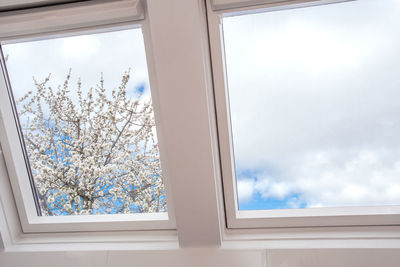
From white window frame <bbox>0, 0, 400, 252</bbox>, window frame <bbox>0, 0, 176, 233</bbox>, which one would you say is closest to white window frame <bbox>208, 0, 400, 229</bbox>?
white window frame <bbox>0, 0, 400, 252</bbox>

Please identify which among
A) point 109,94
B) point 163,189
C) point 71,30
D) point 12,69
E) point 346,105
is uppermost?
point 71,30

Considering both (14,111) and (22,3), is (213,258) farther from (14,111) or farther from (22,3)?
(22,3)

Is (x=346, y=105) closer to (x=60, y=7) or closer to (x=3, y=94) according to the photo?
(x=60, y=7)

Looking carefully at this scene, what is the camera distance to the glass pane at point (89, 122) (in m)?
1.41

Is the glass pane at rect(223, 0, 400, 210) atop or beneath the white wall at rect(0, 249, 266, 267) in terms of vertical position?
atop

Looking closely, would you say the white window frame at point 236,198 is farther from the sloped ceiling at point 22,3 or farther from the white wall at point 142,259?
the sloped ceiling at point 22,3

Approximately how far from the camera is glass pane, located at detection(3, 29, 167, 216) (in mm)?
1409

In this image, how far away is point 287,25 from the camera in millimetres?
1277

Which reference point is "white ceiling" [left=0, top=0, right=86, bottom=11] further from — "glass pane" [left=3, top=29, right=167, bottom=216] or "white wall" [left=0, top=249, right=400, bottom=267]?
"white wall" [left=0, top=249, right=400, bottom=267]

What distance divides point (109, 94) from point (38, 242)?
713 mm

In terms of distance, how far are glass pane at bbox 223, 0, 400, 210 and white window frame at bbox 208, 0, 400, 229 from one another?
0.04 m

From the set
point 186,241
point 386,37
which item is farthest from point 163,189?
point 386,37

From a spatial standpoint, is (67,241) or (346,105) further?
(67,241)

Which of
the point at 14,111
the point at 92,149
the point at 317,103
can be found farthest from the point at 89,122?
the point at 317,103
